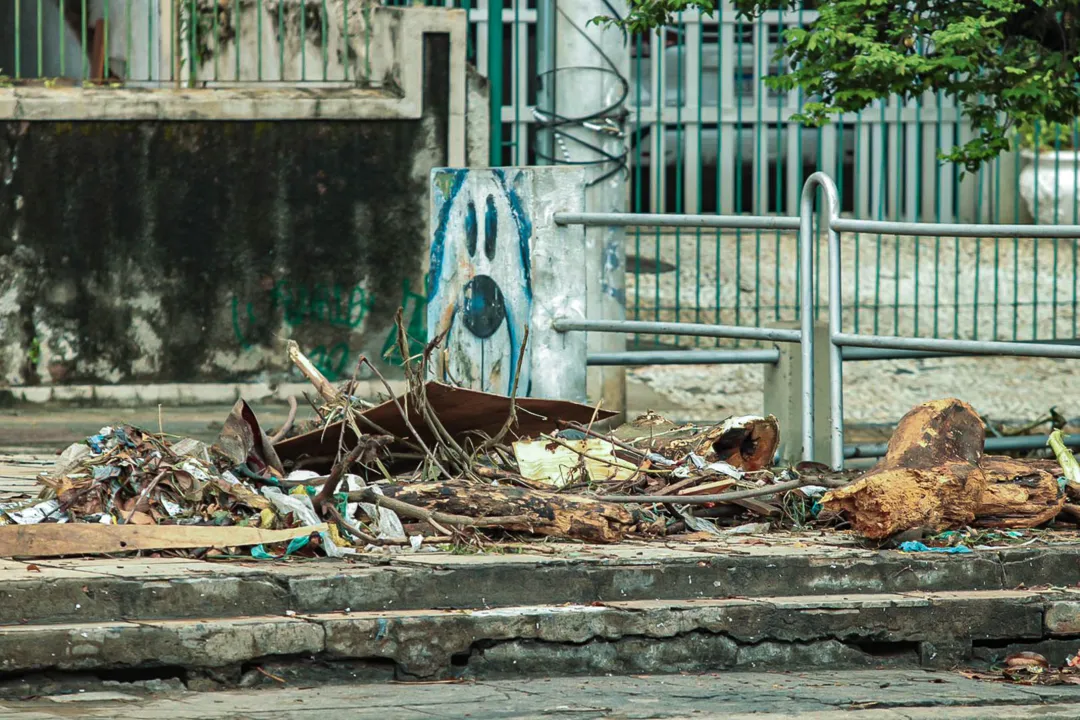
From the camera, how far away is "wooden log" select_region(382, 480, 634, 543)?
5348mm

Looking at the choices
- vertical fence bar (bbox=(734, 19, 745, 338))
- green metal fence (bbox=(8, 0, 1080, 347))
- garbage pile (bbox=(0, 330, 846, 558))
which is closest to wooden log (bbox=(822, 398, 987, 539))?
garbage pile (bbox=(0, 330, 846, 558))

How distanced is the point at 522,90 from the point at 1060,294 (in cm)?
421

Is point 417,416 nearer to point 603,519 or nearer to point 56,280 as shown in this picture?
point 603,519

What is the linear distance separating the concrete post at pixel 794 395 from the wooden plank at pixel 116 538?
2.27m

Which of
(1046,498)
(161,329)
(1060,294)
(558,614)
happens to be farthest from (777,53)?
(1060,294)

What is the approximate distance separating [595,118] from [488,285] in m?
1.97

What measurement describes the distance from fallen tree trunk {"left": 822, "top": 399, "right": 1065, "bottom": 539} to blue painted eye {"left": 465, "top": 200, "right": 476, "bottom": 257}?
1859 mm

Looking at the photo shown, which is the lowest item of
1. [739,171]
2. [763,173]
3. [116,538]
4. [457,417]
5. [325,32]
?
[116,538]

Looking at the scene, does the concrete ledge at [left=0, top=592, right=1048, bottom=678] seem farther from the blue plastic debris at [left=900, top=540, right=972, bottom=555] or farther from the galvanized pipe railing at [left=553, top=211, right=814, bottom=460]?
the galvanized pipe railing at [left=553, top=211, right=814, bottom=460]

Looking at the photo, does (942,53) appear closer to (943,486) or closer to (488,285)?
(488,285)

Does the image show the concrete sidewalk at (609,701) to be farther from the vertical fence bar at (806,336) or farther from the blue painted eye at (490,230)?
the blue painted eye at (490,230)

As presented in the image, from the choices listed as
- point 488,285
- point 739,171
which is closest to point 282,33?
point 739,171

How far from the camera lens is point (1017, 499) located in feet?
18.3

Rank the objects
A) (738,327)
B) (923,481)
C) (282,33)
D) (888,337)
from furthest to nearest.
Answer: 1. (282,33)
2. (738,327)
3. (888,337)
4. (923,481)
